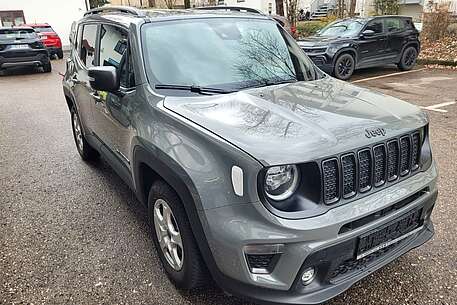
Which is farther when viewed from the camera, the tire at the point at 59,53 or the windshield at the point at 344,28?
the tire at the point at 59,53

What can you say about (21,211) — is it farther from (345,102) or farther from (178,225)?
(345,102)

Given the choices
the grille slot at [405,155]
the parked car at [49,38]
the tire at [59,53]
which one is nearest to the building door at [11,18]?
the parked car at [49,38]

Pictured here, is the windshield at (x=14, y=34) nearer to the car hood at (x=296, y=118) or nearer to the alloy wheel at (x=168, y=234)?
the car hood at (x=296, y=118)

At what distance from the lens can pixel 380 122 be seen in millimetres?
2311

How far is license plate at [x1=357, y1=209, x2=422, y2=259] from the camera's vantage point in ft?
6.99

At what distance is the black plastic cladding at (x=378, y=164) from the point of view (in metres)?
2.03

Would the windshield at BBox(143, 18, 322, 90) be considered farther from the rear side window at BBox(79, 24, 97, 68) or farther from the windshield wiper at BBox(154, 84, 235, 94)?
the rear side window at BBox(79, 24, 97, 68)

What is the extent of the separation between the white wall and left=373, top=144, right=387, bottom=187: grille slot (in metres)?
22.9

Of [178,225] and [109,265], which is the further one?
[109,265]

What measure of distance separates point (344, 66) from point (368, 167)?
→ 29.0ft

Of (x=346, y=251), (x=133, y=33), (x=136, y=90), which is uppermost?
(x=133, y=33)

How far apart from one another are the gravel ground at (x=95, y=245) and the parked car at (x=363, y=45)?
4657 mm

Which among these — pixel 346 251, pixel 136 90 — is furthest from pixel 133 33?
pixel 346 251

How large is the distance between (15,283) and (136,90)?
163 centimetres
